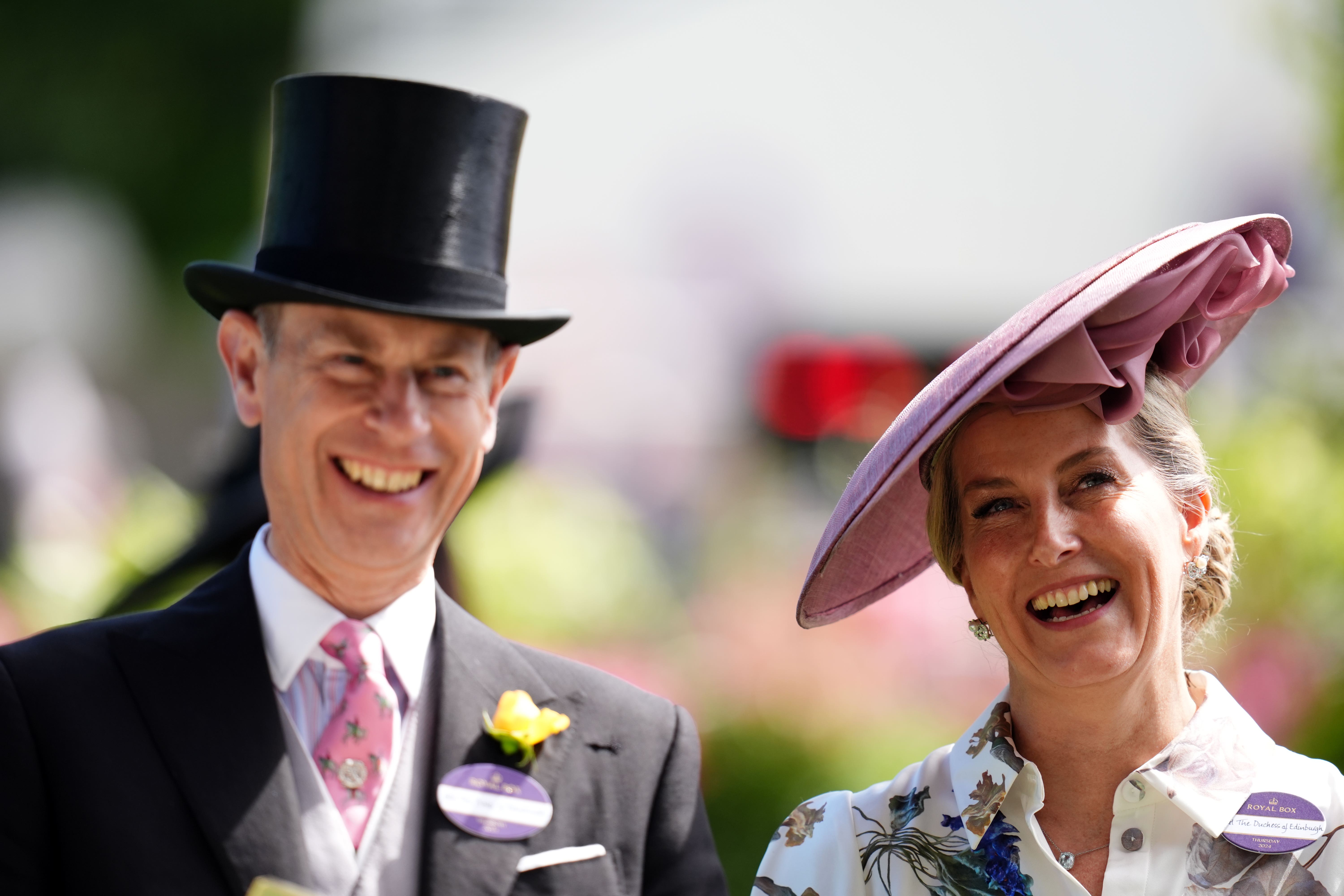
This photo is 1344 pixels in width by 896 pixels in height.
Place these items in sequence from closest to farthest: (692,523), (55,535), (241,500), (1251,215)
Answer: (1251,215), (241,500), (55,535), (692,523)

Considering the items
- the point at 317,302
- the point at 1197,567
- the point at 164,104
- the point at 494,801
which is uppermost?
the point at 164,104

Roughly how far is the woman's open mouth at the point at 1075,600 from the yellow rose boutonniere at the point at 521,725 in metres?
0.83

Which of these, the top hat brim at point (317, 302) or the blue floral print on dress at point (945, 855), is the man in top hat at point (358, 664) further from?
the blue floral print on dress at point (945, 855)

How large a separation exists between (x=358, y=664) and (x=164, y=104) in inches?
553

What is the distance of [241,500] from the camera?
3600 millimetres

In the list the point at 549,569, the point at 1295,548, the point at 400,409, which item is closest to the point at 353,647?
the point at 400,409

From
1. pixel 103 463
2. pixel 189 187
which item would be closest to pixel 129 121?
pixel 189 187

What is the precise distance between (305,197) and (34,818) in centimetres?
110

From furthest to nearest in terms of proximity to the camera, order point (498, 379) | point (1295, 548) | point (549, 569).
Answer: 1. point (1295, 548)
2. point (549, 569)
3. point (498, 379)

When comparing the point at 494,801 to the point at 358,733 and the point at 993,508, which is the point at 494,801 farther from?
the point at 993,508

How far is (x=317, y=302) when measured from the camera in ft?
7.66

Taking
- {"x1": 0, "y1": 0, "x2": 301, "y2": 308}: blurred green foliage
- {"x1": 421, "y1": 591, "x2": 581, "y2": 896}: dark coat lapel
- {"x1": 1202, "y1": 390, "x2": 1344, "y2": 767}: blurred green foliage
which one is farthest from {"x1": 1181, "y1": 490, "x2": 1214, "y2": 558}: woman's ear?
{"x1": 0, "y1": 0, "x2": 301, "y2": 308}: blurred green foliage

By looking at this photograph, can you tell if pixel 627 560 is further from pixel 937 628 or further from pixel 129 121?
pixel 129 121

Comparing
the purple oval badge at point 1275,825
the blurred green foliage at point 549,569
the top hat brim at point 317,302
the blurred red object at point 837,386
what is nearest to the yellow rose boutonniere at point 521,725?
the top hat brim at point 317,302
